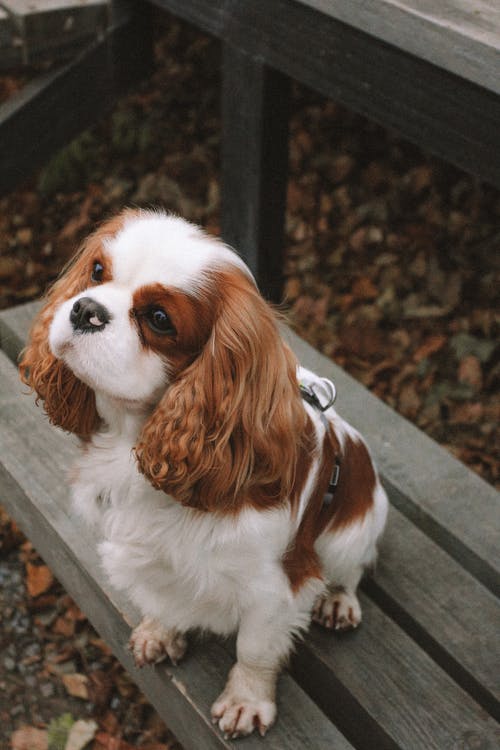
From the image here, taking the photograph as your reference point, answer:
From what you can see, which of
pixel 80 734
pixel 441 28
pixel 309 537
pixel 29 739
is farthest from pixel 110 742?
pixel 441 28

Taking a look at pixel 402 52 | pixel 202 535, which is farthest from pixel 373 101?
pixel 202 535

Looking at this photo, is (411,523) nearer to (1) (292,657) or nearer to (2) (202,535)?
(1) (292,657)

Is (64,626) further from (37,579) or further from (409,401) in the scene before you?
(409,401)

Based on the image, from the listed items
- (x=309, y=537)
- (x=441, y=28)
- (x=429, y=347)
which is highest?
(x=441, y=28)

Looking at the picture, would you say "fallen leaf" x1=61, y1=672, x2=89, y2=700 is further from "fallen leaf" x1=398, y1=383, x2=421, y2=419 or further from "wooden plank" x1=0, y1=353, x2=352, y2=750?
"fallen leaf" x1=398, y1=383, x2=421, y2=419

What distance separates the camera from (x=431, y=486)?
264 centimetres

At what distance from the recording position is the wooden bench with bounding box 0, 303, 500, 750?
6.94 ft

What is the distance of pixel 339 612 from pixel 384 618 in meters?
0.15

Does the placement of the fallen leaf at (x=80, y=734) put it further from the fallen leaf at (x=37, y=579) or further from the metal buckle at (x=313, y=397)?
the metal buckle at (x=313, y=397)

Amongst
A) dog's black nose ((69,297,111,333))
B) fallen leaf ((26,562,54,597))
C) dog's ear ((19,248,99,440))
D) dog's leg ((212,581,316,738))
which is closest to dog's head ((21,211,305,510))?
dog's black nose ((69,297,111,333))

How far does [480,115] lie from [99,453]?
4.45ft

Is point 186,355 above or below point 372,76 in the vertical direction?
below

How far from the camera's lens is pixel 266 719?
2.09 metres

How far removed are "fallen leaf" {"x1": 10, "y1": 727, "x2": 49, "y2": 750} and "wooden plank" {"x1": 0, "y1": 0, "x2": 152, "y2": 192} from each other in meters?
2.35
